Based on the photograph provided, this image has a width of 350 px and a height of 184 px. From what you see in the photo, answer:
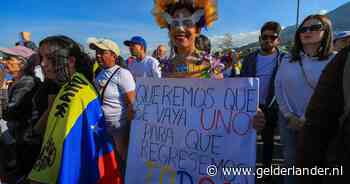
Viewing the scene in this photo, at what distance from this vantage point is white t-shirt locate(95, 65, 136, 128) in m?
3.16

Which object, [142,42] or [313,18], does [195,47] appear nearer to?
[313,18]

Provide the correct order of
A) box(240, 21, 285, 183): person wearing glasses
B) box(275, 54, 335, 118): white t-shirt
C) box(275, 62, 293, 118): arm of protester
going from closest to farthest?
box(275, 54, 335, 118): white t-shirt
box(275, 62, 293, 118): arm of protester
box(240, 21, 285, 183): person wearing glasses

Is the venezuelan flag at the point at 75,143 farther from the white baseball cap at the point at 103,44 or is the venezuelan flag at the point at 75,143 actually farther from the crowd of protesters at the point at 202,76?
the white baseball cap at the point at 103,44

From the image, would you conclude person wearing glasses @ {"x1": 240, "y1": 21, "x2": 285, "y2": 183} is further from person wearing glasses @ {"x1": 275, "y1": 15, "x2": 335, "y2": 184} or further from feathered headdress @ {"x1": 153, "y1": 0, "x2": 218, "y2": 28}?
feathered headdress @ {"x1": 153, "y1": 0, "x2": 218, "y2": 28}

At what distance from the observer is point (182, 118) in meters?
2.03

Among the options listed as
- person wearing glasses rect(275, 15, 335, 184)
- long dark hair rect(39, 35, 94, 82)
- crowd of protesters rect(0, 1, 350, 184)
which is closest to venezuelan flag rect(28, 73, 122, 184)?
crowd of protesters rect(0, 1, 350, 184)

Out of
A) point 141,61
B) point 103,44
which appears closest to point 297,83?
point 103,44

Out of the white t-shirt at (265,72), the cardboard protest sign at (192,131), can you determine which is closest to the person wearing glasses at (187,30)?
the cardboard protest sign at (192,131)

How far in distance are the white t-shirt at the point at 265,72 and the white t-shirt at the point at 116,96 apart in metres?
1.52

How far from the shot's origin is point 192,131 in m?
1.96

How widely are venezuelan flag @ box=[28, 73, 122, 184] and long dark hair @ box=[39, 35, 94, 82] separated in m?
0.19

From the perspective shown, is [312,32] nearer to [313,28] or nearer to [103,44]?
[313,28]

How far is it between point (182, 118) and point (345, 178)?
3.48ft

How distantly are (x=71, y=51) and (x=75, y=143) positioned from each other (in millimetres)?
725
